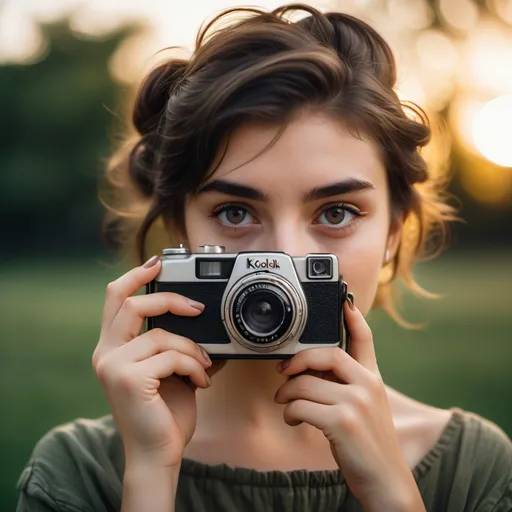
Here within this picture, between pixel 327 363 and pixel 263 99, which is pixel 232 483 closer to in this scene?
pixel 327 363

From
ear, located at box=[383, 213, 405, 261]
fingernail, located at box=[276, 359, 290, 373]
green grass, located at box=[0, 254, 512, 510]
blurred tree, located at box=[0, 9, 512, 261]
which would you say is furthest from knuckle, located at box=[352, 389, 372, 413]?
blurred tree, located at box=[0, 9, 512, 261]

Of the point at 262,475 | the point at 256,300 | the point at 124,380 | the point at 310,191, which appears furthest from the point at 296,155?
the point at 262,475

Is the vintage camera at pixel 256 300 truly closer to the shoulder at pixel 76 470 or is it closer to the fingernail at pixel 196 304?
the fingernail at pixel 196 304

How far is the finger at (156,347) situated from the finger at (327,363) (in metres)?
0.14

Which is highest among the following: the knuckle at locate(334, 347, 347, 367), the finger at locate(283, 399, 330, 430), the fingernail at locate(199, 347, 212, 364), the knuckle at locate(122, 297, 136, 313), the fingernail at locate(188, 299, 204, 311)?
the fingernail at locate(188, 299, 204, 311)

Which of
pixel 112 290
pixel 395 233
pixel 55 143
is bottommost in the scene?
pixel 112 290

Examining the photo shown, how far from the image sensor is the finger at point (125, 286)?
1514mm

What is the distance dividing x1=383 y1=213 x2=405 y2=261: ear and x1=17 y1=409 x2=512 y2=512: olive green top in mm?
410

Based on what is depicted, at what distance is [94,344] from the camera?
7008mm

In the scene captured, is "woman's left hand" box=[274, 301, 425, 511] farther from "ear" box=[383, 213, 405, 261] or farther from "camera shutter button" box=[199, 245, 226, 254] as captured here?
"ear" box=[383, 213, 405, 261]

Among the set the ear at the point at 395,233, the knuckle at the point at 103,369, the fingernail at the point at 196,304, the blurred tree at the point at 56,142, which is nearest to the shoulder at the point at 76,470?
the knuckle at the point at 103,369

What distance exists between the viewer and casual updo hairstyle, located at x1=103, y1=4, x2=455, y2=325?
161 centimetres

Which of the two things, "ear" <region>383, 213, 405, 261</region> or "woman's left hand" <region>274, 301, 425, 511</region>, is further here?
"ear" <region>383, 213, 405, 261</region>

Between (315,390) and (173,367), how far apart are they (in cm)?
23
